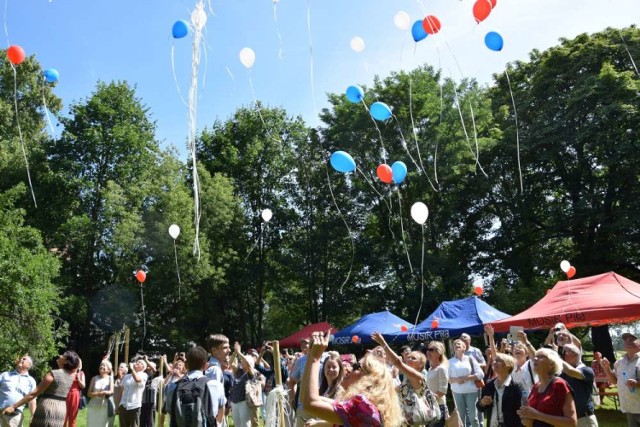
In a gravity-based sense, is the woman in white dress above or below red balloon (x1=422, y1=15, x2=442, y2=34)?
below

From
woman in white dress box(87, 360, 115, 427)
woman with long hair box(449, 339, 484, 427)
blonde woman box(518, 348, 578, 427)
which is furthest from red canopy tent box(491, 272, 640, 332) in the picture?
woman in white dress box(87, 360, 115, 427)

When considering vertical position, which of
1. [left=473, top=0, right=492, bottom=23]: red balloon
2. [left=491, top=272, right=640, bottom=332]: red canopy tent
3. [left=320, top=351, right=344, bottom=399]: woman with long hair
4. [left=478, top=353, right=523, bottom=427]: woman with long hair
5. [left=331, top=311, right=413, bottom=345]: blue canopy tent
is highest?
[left=473, top=0, right=492, bottom=23]: red balloon

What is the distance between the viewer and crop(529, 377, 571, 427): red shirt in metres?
3.74

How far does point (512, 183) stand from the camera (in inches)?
888

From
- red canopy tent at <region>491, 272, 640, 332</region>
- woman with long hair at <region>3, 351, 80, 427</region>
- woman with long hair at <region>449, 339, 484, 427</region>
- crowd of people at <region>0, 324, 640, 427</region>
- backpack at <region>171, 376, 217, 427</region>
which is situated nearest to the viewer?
crowd of people at <region>0, 324, 640, 427</region>

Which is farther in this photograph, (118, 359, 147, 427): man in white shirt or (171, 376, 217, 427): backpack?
(118, 359, 147, 427): man in white shirt

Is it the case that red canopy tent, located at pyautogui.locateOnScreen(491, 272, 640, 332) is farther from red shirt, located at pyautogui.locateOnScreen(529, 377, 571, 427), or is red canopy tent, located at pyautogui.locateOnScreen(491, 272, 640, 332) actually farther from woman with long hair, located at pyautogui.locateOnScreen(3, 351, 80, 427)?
woman with long hair, located at pyautogui.locateOnScreen(3, 351, 80, 427)

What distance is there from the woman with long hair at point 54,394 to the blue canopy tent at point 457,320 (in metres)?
8.50

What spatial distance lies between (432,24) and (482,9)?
2.13ft

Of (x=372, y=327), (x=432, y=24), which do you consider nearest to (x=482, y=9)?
(x=432, y=24)

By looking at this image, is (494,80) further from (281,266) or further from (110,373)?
(110,373)

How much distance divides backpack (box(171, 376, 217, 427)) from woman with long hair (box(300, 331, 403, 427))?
5.42 ft

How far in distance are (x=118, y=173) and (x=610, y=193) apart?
62.8 ft

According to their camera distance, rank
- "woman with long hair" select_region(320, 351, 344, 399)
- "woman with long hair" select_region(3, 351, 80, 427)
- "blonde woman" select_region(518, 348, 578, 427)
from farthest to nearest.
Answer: "woman with long hair" select_region(3, 351, 80, 427) → "woman with long hair" select_region(320, 351, 344, 399) → "blonde woman" select_region(518, 348, 578, 427)
